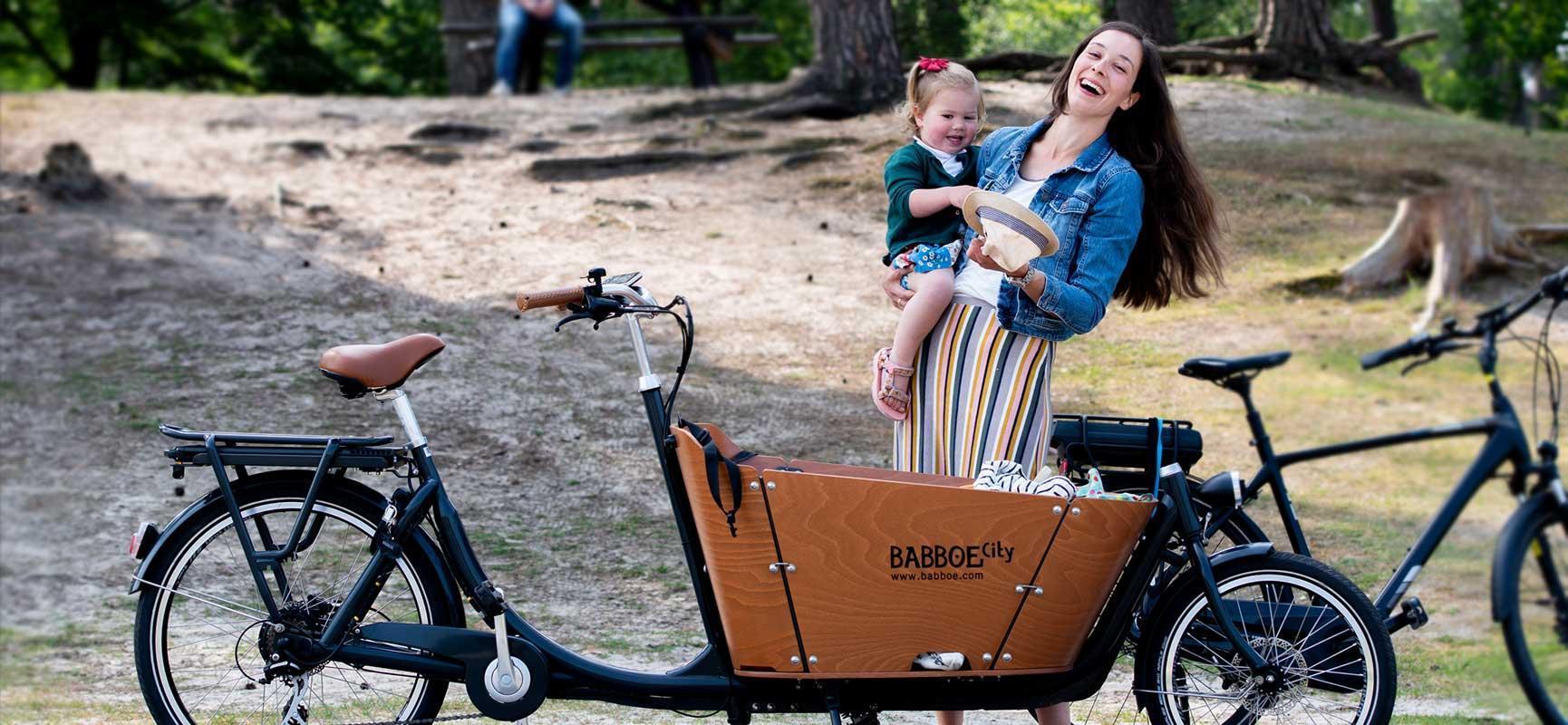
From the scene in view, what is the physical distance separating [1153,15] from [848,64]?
385 centimetres

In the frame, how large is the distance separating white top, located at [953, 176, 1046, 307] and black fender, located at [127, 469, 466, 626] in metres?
1.47

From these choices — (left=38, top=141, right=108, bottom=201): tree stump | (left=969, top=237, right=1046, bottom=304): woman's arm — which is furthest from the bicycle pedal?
(left=38, top=141, right=108, bottom=201): tree stump

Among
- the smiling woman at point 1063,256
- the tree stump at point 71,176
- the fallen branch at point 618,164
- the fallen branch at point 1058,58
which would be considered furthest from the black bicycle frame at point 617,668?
the fallen branch at point 1058,58

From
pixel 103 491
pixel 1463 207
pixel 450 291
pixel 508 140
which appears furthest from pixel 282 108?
pixel 1463 207

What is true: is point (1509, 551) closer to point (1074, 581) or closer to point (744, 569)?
point (1074, 581)

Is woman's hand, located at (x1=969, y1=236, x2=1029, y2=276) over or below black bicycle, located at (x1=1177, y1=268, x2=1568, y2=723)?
over

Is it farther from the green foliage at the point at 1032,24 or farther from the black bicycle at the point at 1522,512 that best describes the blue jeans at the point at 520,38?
the black bicycle at the point at 1522,512

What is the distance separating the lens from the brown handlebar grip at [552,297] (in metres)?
3.49

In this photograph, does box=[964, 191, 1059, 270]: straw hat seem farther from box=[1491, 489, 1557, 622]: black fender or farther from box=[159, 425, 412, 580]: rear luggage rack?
box=[159, 425, 412, 580]: rear luggage rack

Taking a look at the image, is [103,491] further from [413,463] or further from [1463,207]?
[1463,207]

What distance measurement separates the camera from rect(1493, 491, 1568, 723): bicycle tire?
3.02 m

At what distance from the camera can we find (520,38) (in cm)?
1502

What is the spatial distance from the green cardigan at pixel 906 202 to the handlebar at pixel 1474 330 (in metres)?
1.14

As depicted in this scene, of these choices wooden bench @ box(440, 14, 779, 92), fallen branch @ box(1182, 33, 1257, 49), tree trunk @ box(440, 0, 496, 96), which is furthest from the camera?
tree trunk @ box(440, 0, 496, 96)
